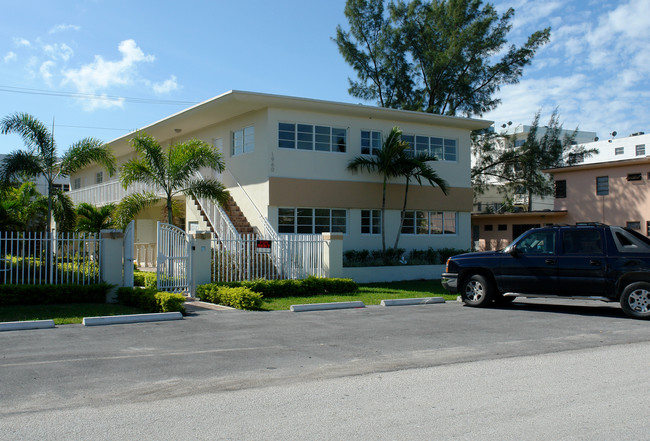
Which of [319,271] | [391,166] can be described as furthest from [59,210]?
[391,166]

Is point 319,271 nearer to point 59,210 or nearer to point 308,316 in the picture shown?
point 308,316

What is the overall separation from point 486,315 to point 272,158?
34.3 feet

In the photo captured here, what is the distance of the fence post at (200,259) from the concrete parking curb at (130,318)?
12.0 ft

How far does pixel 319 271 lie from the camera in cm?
1831

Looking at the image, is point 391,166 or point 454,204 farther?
point 454,204

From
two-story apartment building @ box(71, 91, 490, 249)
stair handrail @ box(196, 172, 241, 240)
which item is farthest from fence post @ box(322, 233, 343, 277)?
stair handrail @ box(196, 172, 241, 240)

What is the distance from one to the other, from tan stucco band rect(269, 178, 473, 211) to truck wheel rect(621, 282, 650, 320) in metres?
11.8

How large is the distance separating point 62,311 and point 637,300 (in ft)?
39.4

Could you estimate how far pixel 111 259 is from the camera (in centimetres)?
1484

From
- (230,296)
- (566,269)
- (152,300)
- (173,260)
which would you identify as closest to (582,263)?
(566,269)

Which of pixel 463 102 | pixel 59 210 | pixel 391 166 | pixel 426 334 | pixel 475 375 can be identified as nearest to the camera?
pixel 475 375

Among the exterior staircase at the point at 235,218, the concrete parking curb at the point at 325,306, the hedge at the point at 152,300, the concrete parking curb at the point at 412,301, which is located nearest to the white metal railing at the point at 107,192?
the exterior staircase at the point at 235,218

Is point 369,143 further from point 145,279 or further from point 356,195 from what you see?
point 145,279

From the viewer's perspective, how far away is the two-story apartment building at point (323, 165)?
21.3 meters
